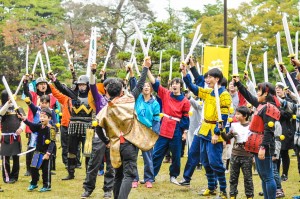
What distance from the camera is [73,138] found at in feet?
26.1

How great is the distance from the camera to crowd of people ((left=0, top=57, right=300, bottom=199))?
547 cm

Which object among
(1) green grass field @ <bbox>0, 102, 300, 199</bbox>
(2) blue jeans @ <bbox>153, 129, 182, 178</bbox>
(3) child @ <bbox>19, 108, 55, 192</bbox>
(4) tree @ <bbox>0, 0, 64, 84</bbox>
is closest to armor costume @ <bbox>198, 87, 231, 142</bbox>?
(1) green grass field @ <bbox>0, 102, 300, 199</bbox>

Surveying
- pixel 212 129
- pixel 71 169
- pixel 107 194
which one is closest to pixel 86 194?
pixel 107 194

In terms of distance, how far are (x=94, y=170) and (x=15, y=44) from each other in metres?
24.8

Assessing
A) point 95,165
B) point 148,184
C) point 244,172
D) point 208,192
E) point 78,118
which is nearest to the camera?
point 244,172

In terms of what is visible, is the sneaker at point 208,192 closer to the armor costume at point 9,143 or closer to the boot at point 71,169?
the boot at point 71,169

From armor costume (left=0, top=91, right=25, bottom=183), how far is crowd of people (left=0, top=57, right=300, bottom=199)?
0.02 meters

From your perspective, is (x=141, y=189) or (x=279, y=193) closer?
(x=279, y=193)

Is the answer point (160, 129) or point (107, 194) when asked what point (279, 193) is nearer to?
point (160, 129)

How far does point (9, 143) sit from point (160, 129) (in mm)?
2665

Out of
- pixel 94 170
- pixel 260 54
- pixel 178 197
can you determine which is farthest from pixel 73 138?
pixel 260 54

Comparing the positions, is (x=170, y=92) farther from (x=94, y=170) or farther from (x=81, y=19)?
(x=81, y=19)

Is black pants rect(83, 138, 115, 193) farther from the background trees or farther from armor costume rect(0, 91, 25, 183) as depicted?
the background trees

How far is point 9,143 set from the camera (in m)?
7.99
